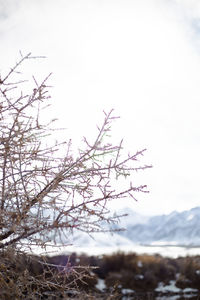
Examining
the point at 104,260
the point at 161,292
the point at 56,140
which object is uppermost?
the point at 56,140

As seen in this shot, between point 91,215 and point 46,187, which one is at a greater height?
point 46,187

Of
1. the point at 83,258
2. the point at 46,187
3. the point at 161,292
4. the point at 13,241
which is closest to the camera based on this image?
the point at 13,241

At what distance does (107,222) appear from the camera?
8.93ft

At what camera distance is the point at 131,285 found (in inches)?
536

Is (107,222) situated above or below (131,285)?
above

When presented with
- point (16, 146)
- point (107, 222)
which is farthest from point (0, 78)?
point (107, 222)

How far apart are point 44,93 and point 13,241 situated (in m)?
1.19

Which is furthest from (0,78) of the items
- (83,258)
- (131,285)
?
(83,258)

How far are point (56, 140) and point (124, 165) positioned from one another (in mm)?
673

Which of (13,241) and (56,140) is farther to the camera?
(56,140)

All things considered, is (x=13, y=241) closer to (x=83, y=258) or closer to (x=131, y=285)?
(x=131, y=285)

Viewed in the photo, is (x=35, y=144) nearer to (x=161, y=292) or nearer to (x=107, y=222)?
(x=107, y=222)

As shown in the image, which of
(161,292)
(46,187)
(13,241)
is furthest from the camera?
(161,292)

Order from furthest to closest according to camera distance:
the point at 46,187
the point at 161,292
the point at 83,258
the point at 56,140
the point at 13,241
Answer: the point at 83,258
the point at 161,292
the point at 56,140
the point at 46,187
the point at 13,241
